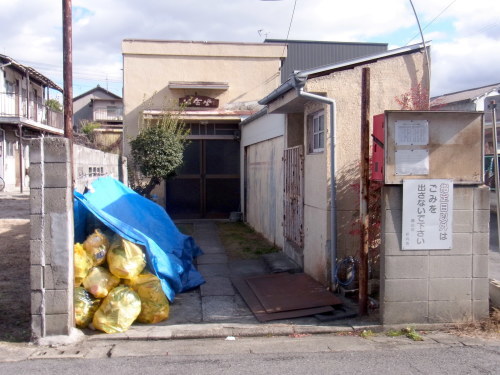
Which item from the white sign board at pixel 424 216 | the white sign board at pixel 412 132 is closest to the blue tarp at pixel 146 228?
the white sign board at pixel 424 216

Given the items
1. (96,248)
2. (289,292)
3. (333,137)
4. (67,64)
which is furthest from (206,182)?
(96,248)

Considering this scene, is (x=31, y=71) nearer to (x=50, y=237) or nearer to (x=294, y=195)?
(x=294, y=195)

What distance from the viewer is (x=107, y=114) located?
148 ft

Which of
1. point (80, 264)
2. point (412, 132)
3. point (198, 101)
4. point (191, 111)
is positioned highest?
point (198, 101)

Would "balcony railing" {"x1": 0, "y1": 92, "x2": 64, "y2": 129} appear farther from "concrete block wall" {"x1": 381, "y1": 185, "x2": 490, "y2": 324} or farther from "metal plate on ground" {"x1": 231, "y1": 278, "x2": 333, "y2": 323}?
"concrete block wall" {"x1": 381, "y1": 185, "x2": 490, "y2": 324}

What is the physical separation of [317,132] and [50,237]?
434cm

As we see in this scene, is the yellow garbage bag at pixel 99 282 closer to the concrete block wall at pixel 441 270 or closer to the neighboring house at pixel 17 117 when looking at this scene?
the concrete block wall at pixel 441 270

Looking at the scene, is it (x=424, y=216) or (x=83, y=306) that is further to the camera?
(x=83, y=306)

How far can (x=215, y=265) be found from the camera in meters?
9.70

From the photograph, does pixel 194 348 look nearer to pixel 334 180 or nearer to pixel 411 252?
pixel 411 252

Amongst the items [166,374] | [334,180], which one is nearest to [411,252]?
[334,180]

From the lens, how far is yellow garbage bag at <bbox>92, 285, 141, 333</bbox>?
5844 millimetres

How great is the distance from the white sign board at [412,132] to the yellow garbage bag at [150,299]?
329 cm

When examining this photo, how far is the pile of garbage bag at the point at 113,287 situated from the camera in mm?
5914
